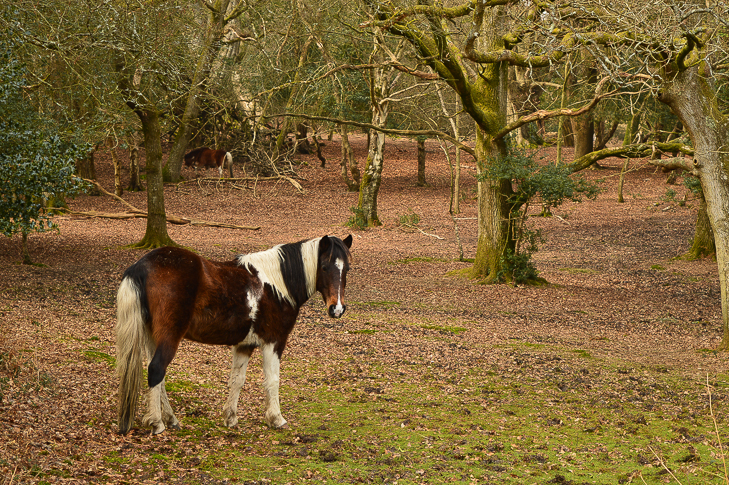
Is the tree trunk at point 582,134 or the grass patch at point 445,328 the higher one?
the tree trunk at point 582,134

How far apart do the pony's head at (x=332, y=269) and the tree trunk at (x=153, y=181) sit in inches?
436

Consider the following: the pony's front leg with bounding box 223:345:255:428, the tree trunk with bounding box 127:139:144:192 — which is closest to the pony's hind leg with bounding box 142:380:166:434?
the pony's front leg with bounding box 223:345:255:428

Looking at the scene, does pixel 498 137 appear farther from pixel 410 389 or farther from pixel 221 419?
pixel 221 419

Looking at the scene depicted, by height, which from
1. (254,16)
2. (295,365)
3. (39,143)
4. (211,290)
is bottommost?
(295,365)

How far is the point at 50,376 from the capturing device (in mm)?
6051

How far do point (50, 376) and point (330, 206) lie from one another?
69.4 ft

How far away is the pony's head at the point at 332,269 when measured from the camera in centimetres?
565

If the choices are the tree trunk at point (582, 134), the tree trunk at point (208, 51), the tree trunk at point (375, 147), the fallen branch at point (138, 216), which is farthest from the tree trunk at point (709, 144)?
the tree trunk at point (582, 134)

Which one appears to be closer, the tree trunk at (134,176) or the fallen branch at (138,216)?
the fallen branch at (138,216)

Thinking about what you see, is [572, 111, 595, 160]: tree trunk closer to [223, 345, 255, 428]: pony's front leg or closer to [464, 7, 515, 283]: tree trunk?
[464, 7, 515, 283]: tree trunk

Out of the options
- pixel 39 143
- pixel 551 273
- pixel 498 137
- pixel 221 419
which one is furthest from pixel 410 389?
pixel 551 273

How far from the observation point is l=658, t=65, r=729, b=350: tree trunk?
361 inches

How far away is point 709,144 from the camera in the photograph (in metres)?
9.23

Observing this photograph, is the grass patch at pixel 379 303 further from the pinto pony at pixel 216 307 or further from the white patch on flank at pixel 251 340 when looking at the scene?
the white patch on flank at pixel 251 340
